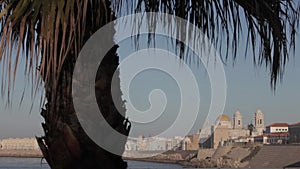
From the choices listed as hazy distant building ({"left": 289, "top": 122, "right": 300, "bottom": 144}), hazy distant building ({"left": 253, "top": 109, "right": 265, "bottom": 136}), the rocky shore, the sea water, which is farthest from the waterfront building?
the sea water

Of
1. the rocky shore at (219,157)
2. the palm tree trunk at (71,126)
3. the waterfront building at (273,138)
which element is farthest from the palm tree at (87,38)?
the waterfront building at (273,138)

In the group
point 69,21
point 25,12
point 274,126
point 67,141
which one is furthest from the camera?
point 274,126

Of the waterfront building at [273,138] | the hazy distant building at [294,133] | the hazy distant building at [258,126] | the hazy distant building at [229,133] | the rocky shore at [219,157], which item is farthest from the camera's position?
the hazy distant building at [258,126]

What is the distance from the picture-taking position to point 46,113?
7.98ft

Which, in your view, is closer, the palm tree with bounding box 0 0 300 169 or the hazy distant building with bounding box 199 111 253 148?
the palm tree with bounding box 0 0 300 169

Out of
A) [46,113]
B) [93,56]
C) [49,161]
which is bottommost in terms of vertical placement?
[49,161]

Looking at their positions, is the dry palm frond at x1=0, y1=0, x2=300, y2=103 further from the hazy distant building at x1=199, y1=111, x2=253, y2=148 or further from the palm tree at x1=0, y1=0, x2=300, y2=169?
the hazy distant building at x1=199, y1=111, x2=253, y2=148

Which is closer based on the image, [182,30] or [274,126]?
[182,30]

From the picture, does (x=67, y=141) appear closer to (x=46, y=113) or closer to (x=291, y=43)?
(x=46, y=113)

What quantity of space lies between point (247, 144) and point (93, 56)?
78.8 metres

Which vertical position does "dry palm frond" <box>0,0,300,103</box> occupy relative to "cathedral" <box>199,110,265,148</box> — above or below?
below

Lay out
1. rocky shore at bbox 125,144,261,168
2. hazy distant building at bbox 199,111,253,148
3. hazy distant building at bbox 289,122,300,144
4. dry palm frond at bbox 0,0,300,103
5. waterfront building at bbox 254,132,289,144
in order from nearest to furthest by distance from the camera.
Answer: dry palm frond at bbox 0,0,300,103
hazy distant building at bbox 289,122,300,144
rocky shore at bbox 125,144,261,168
waterfront building at bbox 254,132,289,144
hazy distant building at bbox 199,111,253,148

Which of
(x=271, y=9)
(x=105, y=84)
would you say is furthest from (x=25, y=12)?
(x=271, y=9)

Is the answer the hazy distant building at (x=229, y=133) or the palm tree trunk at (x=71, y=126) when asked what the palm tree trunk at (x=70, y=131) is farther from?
the hazy distant building at (x=229, y=133)
